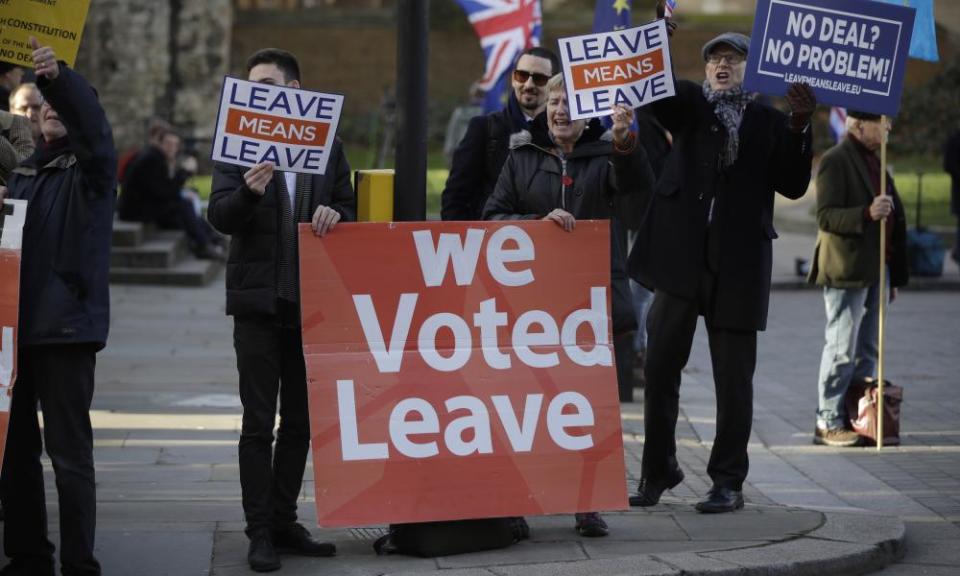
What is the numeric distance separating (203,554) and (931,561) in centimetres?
287

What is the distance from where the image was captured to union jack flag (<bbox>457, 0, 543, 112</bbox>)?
598 inches

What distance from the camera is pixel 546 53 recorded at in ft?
23.9

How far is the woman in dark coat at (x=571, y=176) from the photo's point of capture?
681cm

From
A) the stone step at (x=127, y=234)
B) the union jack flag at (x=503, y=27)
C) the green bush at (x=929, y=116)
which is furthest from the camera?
the green bush at (x=929, y=116)

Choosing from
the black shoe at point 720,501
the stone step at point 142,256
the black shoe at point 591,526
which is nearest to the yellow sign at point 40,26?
the black shoe at point 591,526

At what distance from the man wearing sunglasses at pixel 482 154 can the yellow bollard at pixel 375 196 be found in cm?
64

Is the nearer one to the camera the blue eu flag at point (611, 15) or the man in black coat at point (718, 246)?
the man in black coat at point (718, 246)

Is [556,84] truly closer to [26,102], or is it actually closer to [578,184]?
[578,184]

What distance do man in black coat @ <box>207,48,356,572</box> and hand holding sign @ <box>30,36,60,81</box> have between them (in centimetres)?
77

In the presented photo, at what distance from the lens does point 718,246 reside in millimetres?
7328

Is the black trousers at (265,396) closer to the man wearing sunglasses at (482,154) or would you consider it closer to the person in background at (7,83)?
the man wearing sunglasses at (482,154)

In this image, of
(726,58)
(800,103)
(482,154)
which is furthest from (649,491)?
(726,58)

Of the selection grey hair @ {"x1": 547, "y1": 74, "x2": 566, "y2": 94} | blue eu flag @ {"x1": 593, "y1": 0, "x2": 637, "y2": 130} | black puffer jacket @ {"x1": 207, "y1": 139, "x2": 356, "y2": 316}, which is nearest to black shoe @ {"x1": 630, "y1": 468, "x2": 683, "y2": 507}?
grey hair @ {"x1": 547, "y1": 74, "x2": 566, "y2": 94}

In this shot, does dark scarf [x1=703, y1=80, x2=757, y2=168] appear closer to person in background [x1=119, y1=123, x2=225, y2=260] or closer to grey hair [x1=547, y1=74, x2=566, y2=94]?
grey hair [x1=547, y1=74, x2=566, y2=94]
